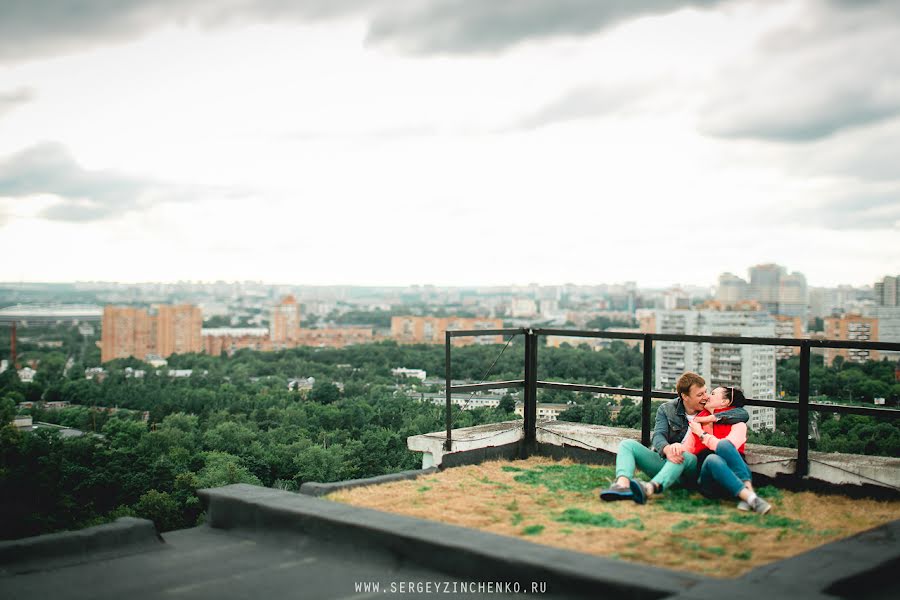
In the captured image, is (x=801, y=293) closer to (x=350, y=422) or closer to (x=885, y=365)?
(x=350, y=422)

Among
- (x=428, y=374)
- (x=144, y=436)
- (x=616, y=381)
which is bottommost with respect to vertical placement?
(x=144, y=436)

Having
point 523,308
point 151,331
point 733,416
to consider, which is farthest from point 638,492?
point 151,331

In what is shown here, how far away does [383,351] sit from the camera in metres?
76.9

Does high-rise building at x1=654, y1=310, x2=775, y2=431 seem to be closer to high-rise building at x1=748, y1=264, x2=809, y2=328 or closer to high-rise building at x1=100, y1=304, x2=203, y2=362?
high-rise building at x1=748, y1=264, x2=809, y2=328

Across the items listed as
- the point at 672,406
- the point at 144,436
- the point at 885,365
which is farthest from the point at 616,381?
the point at 144,436

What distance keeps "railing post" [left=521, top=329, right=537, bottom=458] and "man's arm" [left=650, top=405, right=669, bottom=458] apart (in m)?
1.66

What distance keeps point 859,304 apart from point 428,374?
1619 inches

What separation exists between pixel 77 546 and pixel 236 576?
93 centimetres

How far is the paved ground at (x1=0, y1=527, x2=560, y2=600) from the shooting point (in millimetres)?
3652

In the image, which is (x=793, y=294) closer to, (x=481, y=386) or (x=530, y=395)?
(x=530, y=395)

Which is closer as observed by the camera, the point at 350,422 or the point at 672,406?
the point at 672,406

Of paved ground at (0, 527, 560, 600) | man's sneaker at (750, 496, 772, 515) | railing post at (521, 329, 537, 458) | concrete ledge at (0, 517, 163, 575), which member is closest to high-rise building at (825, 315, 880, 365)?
railing post at (521, 329, 537, 458)

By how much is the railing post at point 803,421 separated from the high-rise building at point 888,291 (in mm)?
57302

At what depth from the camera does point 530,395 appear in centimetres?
712
